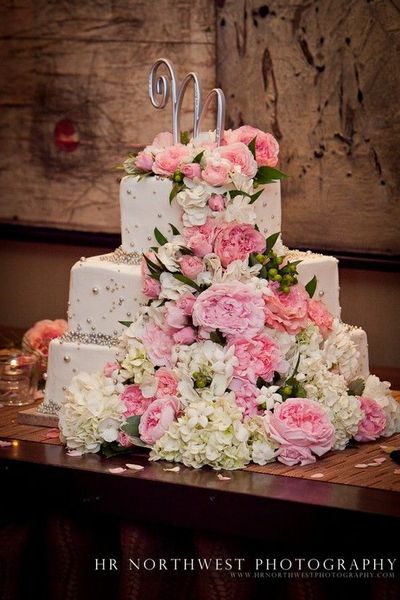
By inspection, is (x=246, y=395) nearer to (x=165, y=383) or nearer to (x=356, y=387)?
(x=165, y=383)

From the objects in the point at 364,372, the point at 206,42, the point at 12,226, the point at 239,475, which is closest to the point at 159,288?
the point at 239,475

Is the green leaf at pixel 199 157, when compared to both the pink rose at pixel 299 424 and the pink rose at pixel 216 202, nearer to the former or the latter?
the pink rose at pixel 216 202

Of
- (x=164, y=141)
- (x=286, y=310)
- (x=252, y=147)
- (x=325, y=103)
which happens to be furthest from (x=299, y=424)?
(x=325, y=103)

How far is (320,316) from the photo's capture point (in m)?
3.73

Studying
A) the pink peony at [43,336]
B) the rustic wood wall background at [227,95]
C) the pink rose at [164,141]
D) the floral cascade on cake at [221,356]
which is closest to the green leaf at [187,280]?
the floral cascade on cake at [221,356]

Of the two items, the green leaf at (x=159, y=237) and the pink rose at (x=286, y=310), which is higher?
the green leaf at (x=159, y=237)

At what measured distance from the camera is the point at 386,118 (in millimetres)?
5129

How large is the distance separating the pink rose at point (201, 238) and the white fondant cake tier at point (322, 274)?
1.35 feet

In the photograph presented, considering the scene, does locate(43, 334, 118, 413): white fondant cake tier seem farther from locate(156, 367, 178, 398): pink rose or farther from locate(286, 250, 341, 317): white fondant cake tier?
locate(286, 250, 341, 317): white fondant cake tier

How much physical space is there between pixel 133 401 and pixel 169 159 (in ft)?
2.44

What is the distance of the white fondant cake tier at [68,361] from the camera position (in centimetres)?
388

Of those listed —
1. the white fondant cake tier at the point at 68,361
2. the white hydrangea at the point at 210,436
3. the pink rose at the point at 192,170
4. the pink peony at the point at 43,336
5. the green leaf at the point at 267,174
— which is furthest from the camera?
the pink peony at the point at 43,336

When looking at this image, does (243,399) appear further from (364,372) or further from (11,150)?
(11,150)

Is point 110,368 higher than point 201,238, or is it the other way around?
point 201,238
